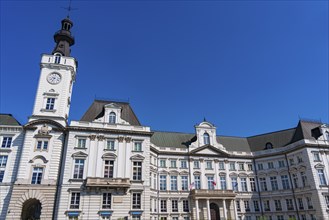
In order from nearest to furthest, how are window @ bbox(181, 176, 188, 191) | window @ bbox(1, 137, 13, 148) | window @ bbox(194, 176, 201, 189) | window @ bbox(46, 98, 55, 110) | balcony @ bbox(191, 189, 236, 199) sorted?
window @ bbox(1, 137, 13, 148) < window @ bbox(46, 98, 55, 110) < balcony @ bbox(191, 189, 236, 199) < window @ bbox(181, 176, 188, 191) < window @ bbox(194, 176, 201, 189)

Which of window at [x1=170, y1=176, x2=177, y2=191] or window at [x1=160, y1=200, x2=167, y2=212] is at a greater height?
window at [x1=170, y1=176, x2=177, y2=191]

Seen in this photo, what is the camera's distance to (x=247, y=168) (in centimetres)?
5603

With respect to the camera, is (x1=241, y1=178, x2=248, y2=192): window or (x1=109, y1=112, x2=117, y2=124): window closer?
(x1=109, y1=112, x2=117, y2=124): window

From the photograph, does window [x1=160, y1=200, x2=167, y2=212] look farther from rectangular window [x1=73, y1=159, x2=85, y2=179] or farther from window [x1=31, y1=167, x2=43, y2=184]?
window [x1=31, y1=167, x2=43, y2=184]

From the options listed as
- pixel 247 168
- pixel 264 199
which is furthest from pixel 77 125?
pixel 264 199

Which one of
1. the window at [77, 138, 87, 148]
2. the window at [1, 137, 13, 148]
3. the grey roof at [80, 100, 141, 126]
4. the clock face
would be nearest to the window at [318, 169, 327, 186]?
the grey roof at [80, 100, 141, 126]

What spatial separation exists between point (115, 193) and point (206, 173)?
70.9ft

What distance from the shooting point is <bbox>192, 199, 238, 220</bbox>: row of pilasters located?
46812 millimetres

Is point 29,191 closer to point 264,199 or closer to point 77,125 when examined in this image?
point 77,125

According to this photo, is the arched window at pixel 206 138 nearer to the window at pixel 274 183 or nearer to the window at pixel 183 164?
the window at pixel 183 164

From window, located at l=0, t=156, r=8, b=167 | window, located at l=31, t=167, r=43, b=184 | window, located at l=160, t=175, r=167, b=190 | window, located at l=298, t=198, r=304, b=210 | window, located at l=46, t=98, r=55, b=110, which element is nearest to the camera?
window, located at l=31, t=167, r=43, b=184

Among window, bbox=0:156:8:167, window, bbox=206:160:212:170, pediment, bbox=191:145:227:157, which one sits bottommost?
window, bbox=0:156:8:167

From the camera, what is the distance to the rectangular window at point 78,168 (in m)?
39.0

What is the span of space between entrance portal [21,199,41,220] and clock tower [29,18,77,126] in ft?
44.2
